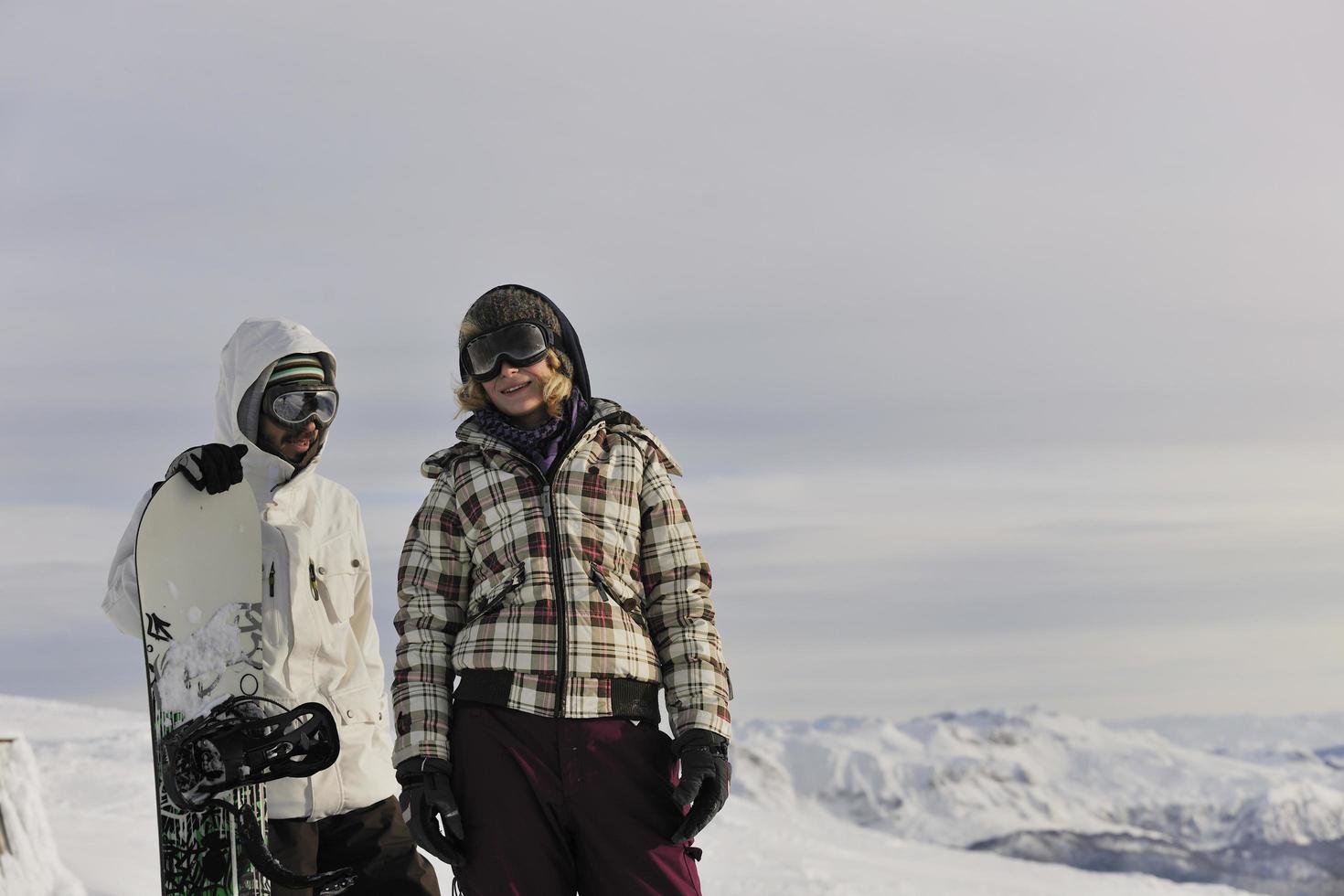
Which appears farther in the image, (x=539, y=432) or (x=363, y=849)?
(x=363, y=849)

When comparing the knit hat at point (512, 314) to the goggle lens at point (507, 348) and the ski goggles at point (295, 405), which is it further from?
the ski goggles at point (295, 405)

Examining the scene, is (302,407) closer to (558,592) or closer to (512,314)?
(512,314)

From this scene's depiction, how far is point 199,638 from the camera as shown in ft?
13.7

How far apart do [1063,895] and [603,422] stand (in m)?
9.22

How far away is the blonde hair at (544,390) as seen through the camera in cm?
351

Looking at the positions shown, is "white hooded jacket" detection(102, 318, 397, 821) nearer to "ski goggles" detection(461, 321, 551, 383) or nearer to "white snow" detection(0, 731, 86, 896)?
"ski goggles" detection(461, 321, 551, 383)

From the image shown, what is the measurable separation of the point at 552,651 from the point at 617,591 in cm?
22

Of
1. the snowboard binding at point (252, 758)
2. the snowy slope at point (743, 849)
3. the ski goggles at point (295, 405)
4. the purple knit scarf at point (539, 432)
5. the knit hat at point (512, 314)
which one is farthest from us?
the snowy slope at point (743, 849)

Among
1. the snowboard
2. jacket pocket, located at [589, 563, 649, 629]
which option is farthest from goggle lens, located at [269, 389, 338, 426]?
jacket pocket, located at [589, 563, 649, 629]

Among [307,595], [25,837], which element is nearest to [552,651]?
[307,595]

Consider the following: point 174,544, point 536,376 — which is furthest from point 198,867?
point 536,376

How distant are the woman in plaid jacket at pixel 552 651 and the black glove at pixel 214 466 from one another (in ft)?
3.30

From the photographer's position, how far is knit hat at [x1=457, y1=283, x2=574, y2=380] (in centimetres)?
357

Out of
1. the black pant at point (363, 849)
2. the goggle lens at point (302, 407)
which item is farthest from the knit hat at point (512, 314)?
the black pant at point (363, 849)
